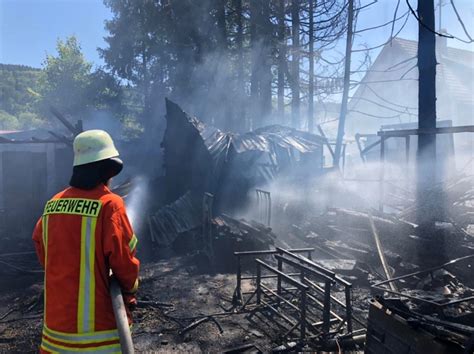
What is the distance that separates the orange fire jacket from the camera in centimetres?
231

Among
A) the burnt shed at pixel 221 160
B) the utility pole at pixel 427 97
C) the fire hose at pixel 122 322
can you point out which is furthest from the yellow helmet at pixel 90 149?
the utility pole at pixel 427 97

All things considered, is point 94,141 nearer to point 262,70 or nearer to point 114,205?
point 114,205

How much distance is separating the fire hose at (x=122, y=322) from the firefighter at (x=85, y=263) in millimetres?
80

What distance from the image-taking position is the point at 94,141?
2.47 m

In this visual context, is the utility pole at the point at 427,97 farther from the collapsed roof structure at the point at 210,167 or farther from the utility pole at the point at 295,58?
the utility pole at the point at 295,58

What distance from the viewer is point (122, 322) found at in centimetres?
227

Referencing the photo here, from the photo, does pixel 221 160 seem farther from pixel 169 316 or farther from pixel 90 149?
pixel 90 149

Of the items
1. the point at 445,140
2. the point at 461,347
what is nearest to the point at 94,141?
the point at 461,347

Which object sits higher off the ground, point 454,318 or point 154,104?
point 154,104

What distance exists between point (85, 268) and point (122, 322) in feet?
1.35

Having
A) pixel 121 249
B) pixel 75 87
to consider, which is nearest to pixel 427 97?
pixel 121 249

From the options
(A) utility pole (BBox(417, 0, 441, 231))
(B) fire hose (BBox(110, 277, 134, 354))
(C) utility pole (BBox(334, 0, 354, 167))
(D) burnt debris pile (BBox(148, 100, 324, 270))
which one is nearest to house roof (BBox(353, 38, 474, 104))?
(C) utility pole (BBox(334, 0, 354, 167))

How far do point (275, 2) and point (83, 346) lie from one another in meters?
22.1

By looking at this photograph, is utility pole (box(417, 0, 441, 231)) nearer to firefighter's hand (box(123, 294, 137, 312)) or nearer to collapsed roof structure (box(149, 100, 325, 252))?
collapsed roof structure (box(149, 100, 325, 252))
